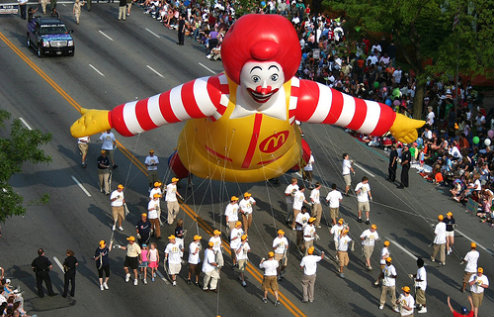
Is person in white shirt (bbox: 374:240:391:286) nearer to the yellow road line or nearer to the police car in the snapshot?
the yellow road line

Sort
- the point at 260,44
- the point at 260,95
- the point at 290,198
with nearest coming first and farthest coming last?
the point at 260,44 → the point at 260,95 → the point at 290,198

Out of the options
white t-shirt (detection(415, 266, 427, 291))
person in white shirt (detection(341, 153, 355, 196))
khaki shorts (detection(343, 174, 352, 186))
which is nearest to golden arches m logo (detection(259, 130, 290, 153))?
white t-shirt (detection(415, 266, 427, 291))

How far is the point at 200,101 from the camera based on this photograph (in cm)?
2250

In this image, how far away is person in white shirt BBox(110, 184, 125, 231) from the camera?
25.4m

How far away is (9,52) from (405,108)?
18655 mm

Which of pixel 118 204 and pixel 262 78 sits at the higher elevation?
pixel 262 78

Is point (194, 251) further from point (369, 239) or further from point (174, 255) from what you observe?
point (369, 239)

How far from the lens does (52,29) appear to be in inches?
1550

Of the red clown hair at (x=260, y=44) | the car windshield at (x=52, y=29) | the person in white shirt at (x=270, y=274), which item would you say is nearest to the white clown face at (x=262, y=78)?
the red clown hair at (x=260, y=44)

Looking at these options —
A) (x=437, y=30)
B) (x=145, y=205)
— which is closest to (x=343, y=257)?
(x=145, y=205)

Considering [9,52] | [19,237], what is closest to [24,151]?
[19,237]

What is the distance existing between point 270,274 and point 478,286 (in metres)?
5.31

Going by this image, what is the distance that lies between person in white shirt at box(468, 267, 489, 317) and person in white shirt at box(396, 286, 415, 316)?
185cm

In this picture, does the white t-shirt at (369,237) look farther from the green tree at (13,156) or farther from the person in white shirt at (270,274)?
the green tree at (13,156)
